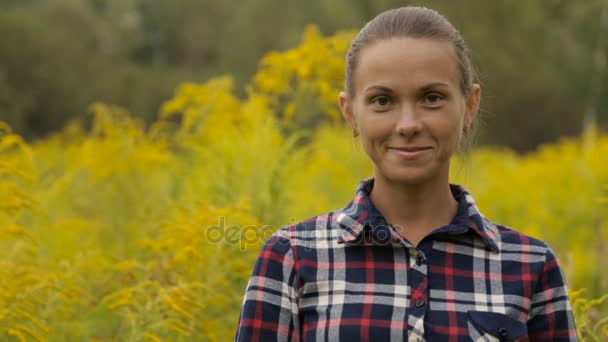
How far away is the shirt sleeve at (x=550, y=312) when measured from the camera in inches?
58.3

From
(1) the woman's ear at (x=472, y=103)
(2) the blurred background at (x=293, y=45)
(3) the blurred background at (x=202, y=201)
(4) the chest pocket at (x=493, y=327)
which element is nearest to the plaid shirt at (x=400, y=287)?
(4) the chest pocket at (x=493, y=327)

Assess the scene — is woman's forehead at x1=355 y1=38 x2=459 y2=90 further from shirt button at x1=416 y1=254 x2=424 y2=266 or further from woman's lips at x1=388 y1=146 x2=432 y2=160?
shirt button at x1=416 y1=254 x2=424 y2=266

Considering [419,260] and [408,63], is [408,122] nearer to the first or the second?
[408,63]

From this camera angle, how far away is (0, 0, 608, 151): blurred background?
58.1 ft

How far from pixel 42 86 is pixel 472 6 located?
11.1 meters

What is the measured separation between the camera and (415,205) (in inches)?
61.2

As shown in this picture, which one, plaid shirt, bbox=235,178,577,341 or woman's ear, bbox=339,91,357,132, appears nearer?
plaid shirt, bbox=235,178,577,341

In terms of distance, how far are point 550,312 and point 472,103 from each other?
17.0 inches

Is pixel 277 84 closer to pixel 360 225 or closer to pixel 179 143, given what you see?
pixel 179 143

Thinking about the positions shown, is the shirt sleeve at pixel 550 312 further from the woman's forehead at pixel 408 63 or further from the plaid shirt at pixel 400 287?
the woman's forehead at pixel 408 63

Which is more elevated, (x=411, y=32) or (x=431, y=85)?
(x=411, y=32)

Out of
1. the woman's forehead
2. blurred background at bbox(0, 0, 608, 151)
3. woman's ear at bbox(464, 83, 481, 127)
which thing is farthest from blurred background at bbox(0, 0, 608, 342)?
blurred background at bbox(0, 0, 608, 151)

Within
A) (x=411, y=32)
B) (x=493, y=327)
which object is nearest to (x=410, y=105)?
(x=411, y=32)

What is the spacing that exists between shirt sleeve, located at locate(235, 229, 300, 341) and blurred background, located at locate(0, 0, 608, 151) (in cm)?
1548
